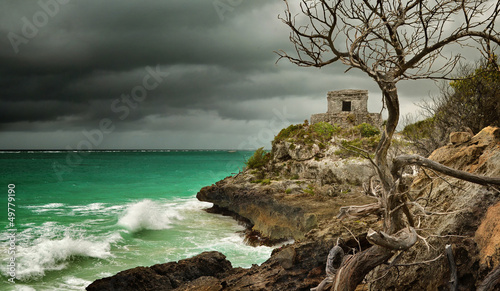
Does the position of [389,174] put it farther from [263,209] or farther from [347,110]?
[347,110]

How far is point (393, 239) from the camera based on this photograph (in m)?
4.54

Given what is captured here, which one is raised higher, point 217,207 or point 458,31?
point 458,31

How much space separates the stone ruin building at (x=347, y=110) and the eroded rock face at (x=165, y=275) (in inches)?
894

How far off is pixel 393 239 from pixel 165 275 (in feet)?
20.3

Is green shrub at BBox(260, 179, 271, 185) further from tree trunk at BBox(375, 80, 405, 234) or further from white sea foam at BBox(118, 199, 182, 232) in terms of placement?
tree trunk at BBox(375, 80, 405, 234)

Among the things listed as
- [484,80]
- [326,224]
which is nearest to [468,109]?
[484,80]

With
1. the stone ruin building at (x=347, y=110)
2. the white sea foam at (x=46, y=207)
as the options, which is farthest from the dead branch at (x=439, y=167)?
the white sea foam at (x=46, y=207)

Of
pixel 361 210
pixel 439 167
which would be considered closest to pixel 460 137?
pixel 439 167

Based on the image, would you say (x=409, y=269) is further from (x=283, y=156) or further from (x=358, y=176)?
(x=283, y=156)

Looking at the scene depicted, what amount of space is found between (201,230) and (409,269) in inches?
586

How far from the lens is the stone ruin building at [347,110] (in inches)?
1146

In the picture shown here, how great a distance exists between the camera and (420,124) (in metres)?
19.9

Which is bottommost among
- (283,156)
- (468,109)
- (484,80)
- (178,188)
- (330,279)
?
(178,188)

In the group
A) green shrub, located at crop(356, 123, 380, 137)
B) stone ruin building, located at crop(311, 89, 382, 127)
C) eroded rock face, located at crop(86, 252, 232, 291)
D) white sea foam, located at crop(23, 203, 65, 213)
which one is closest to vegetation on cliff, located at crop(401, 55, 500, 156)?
eroded rock face, located at crop(86, 252, 232, 291)
